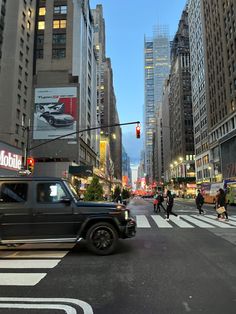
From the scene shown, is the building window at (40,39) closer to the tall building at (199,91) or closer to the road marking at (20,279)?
the tall building at (199,91)

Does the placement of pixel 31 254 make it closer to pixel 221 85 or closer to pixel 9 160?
pixel 9 160

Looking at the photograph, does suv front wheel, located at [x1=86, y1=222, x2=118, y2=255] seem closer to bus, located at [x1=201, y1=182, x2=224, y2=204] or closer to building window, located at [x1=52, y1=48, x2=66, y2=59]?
bus, located at [x1=201, y1=182, x2=224, y2=204]

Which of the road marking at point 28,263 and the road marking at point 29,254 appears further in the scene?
the road marking at point 29,254

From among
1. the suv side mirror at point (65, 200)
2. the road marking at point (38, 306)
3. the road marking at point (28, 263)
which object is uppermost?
the suv side mirror at point (65, 200)

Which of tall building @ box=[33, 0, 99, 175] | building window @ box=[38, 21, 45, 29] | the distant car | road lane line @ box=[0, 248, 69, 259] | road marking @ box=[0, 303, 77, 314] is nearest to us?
road marking @ box=[0, 303, 77, 314]

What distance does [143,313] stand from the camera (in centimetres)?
452

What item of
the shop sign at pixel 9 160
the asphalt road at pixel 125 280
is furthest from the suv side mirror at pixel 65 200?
the shop sign at pixel 9 160

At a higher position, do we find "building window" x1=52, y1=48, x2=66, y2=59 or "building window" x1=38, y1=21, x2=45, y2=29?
"building window" x1=38, y1=21, x2=45, y2=29

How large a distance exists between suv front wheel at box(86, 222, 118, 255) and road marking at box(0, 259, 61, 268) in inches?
44.1

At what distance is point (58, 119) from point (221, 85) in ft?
127

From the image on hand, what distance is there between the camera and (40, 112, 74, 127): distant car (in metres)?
59.2

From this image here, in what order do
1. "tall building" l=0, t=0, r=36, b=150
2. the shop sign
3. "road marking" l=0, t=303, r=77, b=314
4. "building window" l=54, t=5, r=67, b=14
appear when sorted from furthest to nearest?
"building window" l=54, t=5, r=67, b=14 → "tall building" l=0, t=0, r=36, b=150 → the shop sign → "road marking" l=0, t=303, r=77, b=314

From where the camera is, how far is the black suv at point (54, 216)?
8297 mm

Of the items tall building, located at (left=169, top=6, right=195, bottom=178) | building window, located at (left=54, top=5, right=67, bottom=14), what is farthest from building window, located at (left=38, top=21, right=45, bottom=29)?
tall building, located at (left=169, top=6, right=195, bottom=178)
